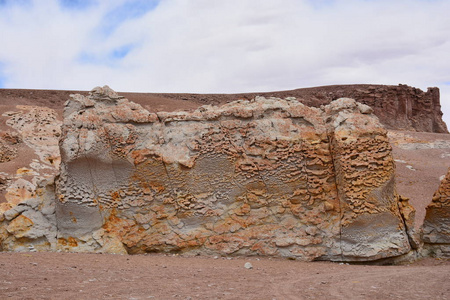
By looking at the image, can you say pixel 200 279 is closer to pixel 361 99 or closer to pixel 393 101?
pixel 361 99

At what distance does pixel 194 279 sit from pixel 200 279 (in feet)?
0.24

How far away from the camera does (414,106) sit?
1529 inches

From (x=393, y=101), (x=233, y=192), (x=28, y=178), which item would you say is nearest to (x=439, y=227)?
(x=233, y=192)

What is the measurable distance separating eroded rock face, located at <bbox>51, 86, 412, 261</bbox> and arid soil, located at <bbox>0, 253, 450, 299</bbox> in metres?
0.62

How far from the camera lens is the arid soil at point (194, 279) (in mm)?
5312

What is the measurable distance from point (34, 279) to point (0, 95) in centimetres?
3467

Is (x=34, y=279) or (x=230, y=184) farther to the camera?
(x=230, y=184)

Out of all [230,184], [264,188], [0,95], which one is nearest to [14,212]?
[230,184]

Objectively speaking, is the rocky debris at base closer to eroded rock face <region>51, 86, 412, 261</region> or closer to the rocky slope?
eroded rock face <region>51, 86, 412, 261</region>

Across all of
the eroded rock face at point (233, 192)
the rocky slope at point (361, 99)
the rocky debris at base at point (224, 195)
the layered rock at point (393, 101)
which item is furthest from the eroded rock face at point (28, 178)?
the layered rock at point (393, 101)

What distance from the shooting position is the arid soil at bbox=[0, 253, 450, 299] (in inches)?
209

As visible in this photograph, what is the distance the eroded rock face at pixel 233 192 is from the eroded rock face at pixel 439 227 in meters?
0.96

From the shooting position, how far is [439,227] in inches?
380

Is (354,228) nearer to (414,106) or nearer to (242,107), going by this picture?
(242,107)
